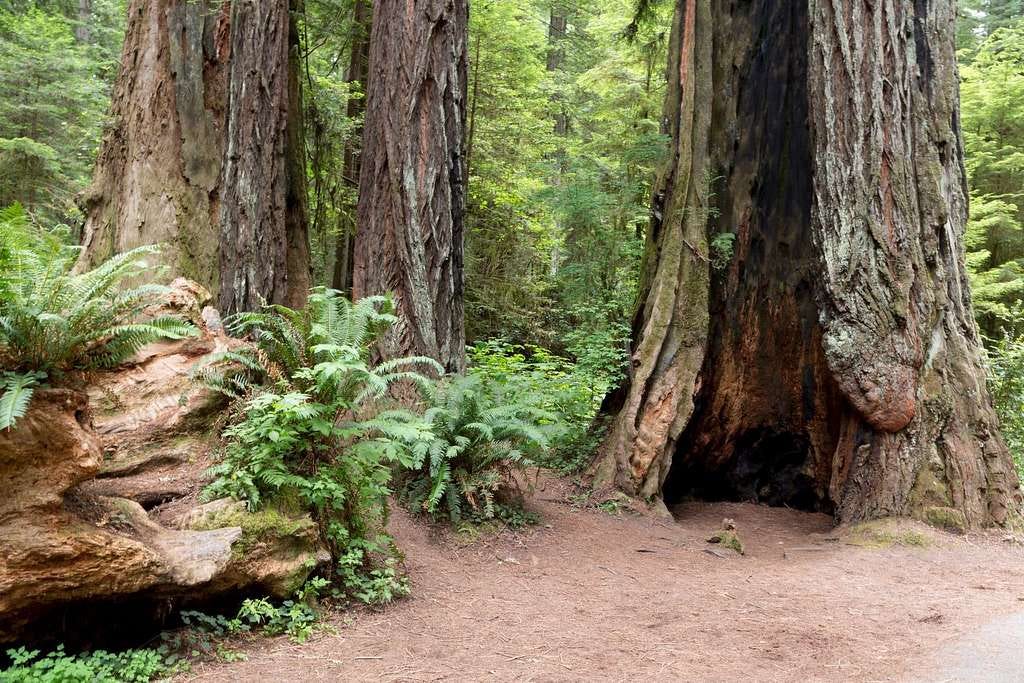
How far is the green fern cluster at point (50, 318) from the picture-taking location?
3221mm

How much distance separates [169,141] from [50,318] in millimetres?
5402

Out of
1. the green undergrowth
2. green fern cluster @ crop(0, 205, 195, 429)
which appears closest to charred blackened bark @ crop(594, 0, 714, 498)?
the green undergrowth

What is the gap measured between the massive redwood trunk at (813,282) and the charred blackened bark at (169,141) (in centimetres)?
543

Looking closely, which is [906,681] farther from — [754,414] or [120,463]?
[754,414]

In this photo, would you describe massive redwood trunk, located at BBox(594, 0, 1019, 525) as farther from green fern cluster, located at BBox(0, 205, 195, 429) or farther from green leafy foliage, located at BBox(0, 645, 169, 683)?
green fern cluster, located at BBox(0, 205, 195, 429)

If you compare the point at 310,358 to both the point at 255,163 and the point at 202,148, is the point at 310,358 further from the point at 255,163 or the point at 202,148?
the point at 202,148

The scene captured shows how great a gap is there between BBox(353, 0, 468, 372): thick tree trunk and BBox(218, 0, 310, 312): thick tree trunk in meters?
1.18

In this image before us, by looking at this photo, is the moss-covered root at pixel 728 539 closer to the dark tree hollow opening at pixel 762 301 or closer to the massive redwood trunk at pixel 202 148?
the dark tree hollow opening at pixel 762 301

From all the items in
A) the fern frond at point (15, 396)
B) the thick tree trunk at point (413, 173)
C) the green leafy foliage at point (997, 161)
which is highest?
the green leafy foliage at point (997, 161)

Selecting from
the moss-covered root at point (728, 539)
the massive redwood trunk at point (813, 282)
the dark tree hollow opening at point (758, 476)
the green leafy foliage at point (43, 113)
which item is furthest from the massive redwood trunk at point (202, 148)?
the green leafy foliage at point (43, 113)

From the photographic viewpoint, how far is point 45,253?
12.0 feet

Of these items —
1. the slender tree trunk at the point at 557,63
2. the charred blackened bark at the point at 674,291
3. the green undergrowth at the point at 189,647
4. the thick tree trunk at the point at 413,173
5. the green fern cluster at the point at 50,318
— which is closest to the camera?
the green undergrowth at the point at 189,647

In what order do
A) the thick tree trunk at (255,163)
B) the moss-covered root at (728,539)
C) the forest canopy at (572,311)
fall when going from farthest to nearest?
1. the thick tree trunk at (255,163)
2. the moss-covered root at (728,539)
3. the forest canopy at (572,311)

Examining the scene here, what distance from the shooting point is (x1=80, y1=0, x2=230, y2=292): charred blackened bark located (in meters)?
7.65
